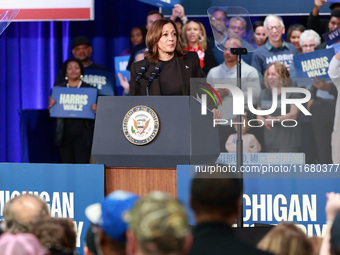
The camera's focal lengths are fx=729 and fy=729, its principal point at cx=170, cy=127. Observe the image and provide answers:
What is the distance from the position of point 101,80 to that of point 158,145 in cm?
375

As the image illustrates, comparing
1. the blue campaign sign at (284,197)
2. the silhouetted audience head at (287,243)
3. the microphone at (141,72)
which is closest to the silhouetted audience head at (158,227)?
the silhouetted audience head at (287,243)

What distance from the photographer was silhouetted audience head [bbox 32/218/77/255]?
9.00 feet

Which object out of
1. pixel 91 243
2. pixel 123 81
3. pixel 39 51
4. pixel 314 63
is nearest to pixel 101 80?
pixel 123 81

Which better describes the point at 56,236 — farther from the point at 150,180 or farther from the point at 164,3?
the point at 164,3

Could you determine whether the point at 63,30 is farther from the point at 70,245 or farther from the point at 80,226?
the point at 70,245

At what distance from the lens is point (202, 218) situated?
8.49ft

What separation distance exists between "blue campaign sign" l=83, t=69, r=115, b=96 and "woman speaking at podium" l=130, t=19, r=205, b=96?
313 centimetres

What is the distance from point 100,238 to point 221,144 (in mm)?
2683

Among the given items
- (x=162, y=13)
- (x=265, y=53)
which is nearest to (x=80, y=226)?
(x=265, y=53)

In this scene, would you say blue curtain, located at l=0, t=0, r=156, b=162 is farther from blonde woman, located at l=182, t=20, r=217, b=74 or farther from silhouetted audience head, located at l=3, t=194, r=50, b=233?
silhouetted audience head, located at l=3, t=194, r=50, b=233

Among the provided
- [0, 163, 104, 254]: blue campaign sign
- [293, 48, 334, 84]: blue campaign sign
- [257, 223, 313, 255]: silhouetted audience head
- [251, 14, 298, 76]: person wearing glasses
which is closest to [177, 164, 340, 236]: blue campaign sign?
[0, 163, 104, 254]: blue campaign sign

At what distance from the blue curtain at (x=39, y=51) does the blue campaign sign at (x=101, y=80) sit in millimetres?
1348

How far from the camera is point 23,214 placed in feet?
10.5

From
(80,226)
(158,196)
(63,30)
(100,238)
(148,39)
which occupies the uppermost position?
(63,30)
